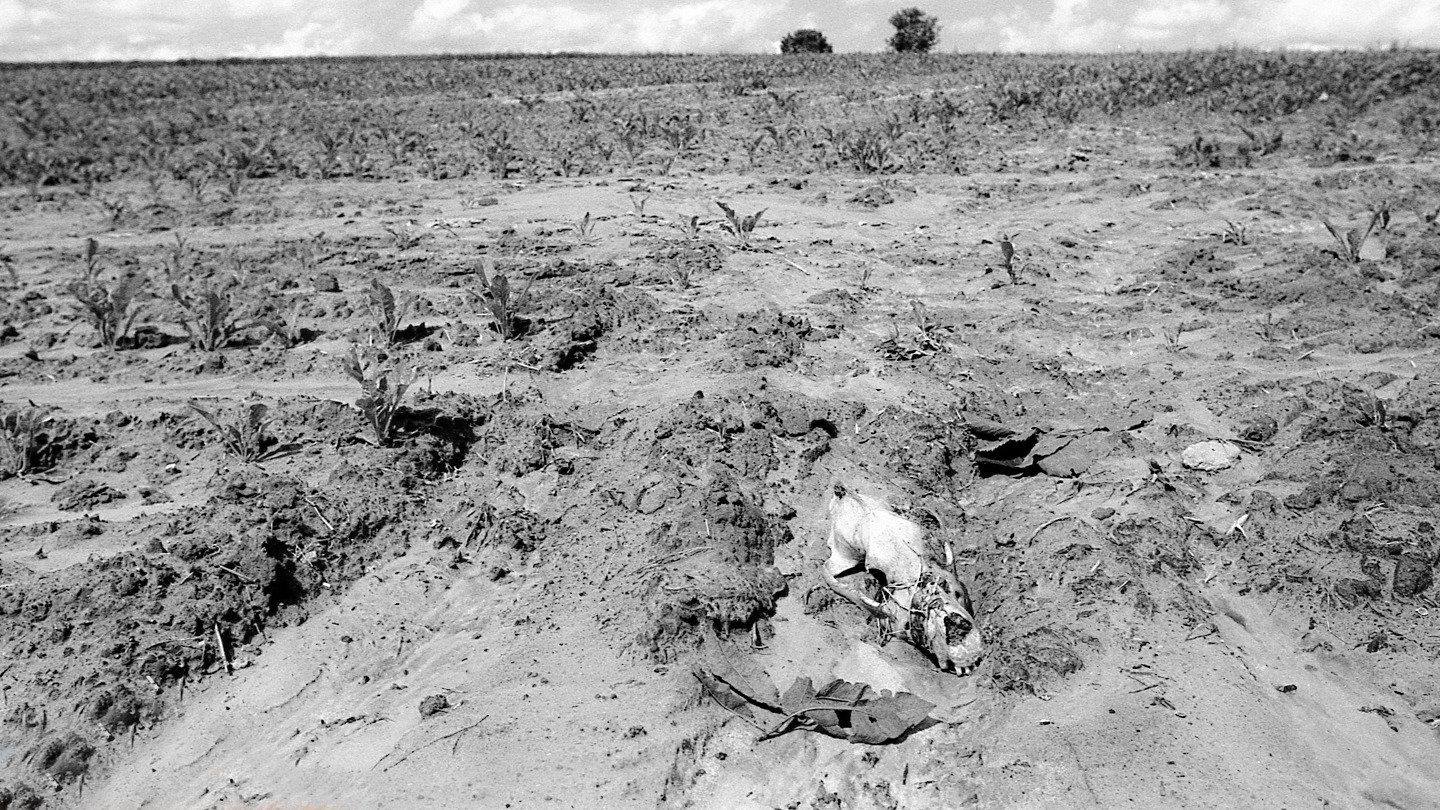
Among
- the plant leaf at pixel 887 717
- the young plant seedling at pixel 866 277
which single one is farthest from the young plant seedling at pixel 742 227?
the plant leaf at pixel 887 717

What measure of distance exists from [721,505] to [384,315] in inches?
111

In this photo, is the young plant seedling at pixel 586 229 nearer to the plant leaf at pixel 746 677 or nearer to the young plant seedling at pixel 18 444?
the young plant seedling at pixel 18 444

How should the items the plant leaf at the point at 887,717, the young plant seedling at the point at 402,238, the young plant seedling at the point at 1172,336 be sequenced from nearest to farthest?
the plant leaf at the point at 887,717, the young plant seedling at the point at 1172,336, the young plant seedling at the point at 402,238

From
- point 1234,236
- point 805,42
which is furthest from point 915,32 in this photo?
point 1234,236

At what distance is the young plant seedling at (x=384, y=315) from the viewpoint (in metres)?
5.11

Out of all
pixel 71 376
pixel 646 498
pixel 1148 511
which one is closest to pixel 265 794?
pixel 646 498

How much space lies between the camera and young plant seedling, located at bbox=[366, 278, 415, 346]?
201 inches

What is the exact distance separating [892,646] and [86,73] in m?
43.5

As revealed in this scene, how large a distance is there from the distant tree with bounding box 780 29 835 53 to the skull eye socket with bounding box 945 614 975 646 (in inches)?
1664

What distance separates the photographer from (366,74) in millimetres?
30453

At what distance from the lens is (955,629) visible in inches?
111

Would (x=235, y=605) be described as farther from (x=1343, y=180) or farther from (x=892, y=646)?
(x=1343, y=180)

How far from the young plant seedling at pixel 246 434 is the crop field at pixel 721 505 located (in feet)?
0.08

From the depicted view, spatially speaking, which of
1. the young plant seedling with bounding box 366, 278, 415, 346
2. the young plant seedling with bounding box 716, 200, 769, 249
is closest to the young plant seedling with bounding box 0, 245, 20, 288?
the young plant seedling with bounding box 366, 278, 415, 346
